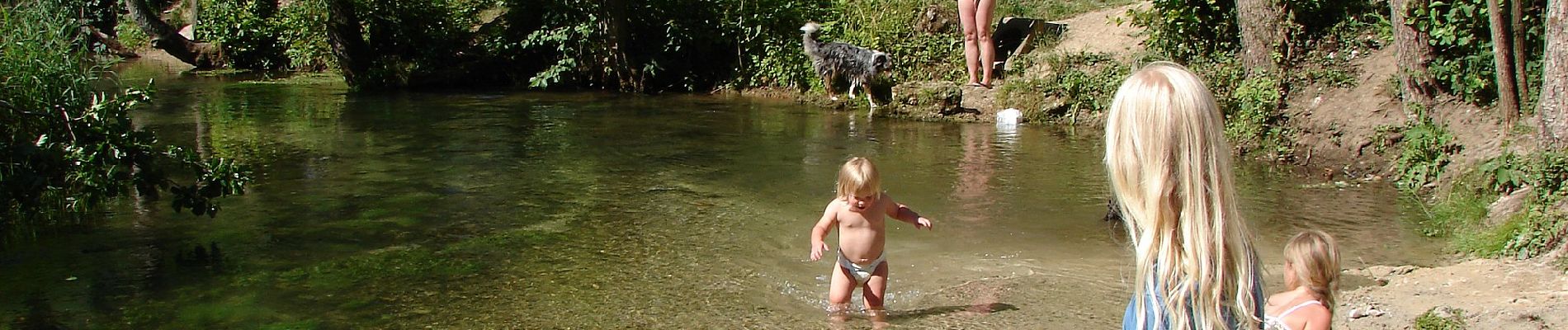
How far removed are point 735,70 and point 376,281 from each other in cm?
1078

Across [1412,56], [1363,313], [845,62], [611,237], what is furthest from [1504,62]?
[845,62]

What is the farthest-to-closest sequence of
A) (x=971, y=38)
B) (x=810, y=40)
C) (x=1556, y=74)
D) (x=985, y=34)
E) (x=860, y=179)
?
(x=810, y=40) < (x=971, y=38) < (x=985, y=34) < (x=1556, y=74) < (x=860, y=179)

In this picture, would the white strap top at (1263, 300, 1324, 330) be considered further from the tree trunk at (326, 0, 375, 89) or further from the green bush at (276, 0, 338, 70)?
the green bush at (276, 0, 338, 70)

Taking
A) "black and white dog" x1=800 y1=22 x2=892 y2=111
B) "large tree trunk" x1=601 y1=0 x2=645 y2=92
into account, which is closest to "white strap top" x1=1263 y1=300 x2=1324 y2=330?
"black and white dog" x1=800 y1=22 x2=892 y2=111

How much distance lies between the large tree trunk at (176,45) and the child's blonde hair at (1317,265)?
69.5 feet

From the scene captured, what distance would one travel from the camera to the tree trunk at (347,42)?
17984 mm

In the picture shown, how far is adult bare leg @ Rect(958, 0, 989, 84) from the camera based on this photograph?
12395 mm

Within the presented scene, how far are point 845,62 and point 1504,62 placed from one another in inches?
297

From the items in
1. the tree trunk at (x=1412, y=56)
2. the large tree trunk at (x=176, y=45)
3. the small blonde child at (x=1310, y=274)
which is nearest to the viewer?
the small blonde child at (x=1310, y=274)

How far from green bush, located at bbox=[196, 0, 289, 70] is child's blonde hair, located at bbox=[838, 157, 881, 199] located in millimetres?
17290

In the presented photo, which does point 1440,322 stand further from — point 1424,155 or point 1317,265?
point 1424,155

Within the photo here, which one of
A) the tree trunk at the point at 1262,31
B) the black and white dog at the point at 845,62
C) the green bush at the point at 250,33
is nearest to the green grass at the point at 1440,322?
the tree trunk at the point at 1262,31

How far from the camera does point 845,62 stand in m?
14.6

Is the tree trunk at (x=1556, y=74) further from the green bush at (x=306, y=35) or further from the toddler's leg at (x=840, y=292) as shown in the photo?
the green bush at (x=306, y=35)
